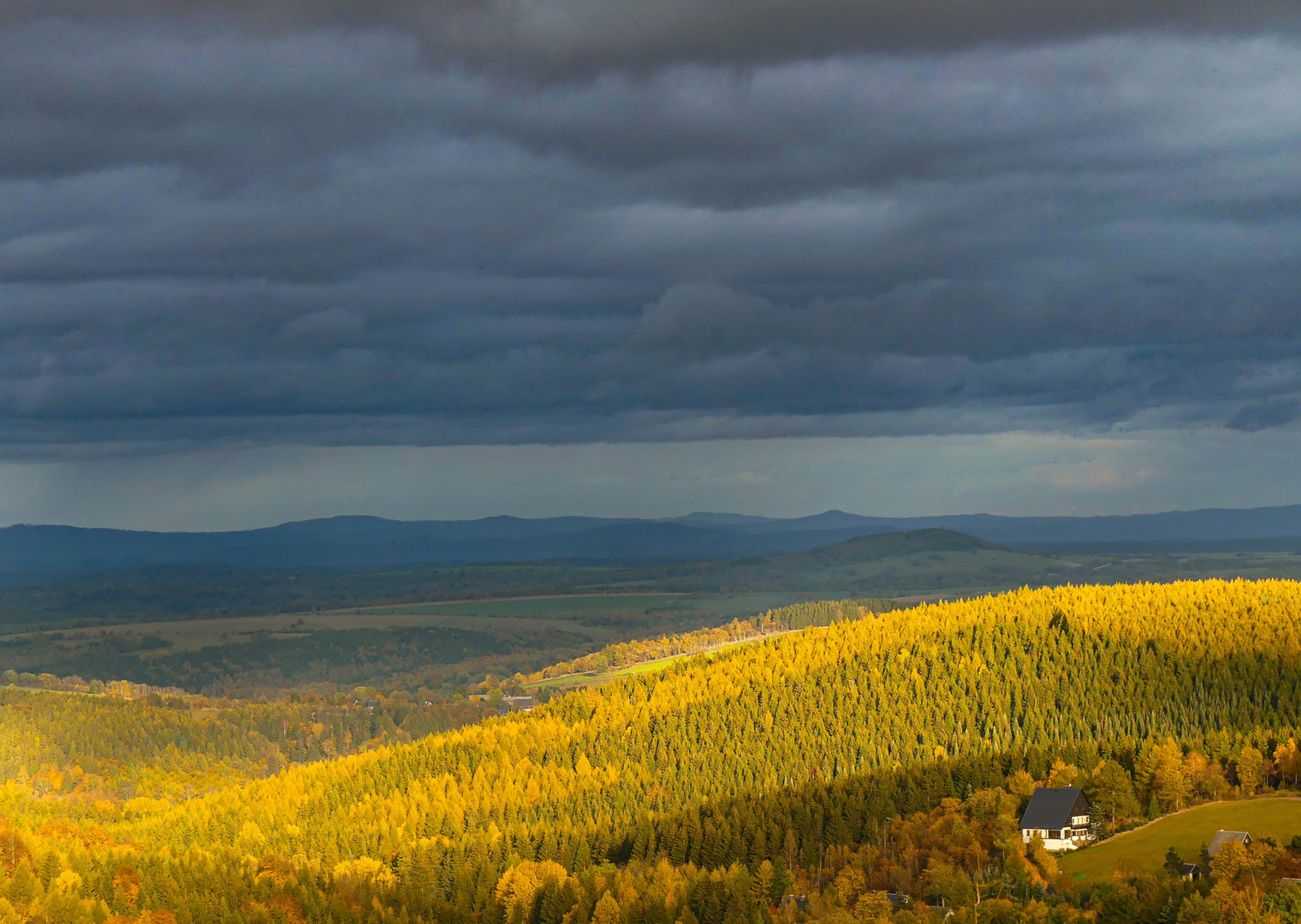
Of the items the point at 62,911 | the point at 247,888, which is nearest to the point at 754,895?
the point at 247,888

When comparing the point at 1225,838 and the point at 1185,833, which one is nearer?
the point at 1225,838

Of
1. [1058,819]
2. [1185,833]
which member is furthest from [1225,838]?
[1058,819]

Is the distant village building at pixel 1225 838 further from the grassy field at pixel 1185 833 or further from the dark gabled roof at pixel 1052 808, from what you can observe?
the dark gabled roof at pixel 1052 808

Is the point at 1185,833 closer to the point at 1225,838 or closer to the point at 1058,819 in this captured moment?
the point at 1058,819

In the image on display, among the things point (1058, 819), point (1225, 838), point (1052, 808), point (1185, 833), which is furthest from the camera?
point (1052, 808)

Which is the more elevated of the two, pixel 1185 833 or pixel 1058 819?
pixel 1185 833

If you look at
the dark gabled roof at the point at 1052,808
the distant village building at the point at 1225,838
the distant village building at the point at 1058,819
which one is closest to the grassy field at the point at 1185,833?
the distant village building at the point at 1225,838

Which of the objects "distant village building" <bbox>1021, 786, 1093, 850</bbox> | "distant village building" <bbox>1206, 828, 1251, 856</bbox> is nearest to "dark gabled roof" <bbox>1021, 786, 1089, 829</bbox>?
"distant village building" <bbox>1021, 786, 1093, 850</bbox>
